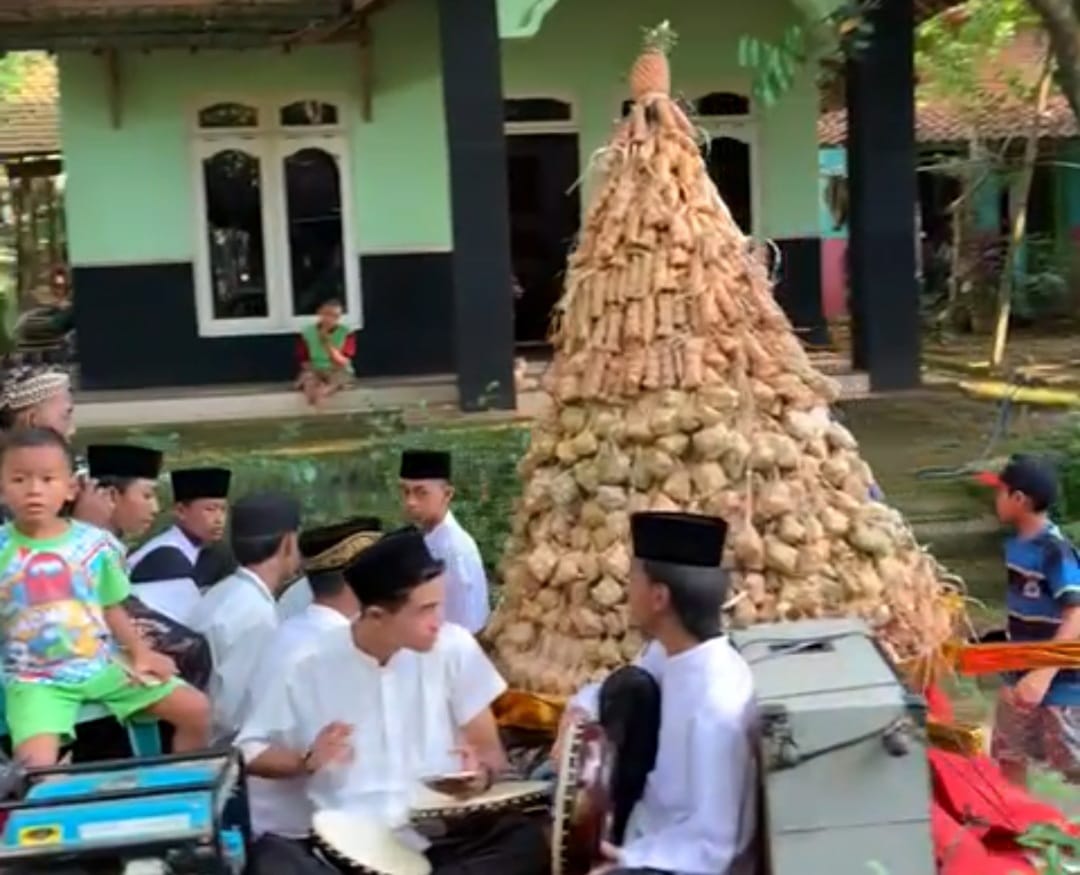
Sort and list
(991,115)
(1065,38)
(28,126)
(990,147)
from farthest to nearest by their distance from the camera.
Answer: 1. (991,115)
2. (990,147)
3. (28,126)
4. (1065,38)

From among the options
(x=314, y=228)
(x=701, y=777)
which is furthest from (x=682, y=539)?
(x=314, y=228)

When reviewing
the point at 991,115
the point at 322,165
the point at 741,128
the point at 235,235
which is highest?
the point at 991,115

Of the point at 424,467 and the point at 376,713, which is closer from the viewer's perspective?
the point at 376,713

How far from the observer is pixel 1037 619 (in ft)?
19.7

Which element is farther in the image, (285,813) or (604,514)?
(604,514)

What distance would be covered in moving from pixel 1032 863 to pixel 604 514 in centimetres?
169

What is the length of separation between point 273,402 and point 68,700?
1061 cm

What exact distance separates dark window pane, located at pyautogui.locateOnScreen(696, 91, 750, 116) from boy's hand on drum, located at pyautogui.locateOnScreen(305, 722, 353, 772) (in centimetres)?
1316

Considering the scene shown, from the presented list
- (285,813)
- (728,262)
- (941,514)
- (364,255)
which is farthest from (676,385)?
(364,255)

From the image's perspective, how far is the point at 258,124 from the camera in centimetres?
1628

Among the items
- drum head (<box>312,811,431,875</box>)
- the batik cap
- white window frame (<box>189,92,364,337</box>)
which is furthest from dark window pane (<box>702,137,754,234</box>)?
drum head (<box>312,811,431,875</box>)

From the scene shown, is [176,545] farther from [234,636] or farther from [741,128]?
[741,128]

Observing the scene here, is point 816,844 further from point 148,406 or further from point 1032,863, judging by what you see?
point 148,406

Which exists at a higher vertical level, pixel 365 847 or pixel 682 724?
pixel 682 724
